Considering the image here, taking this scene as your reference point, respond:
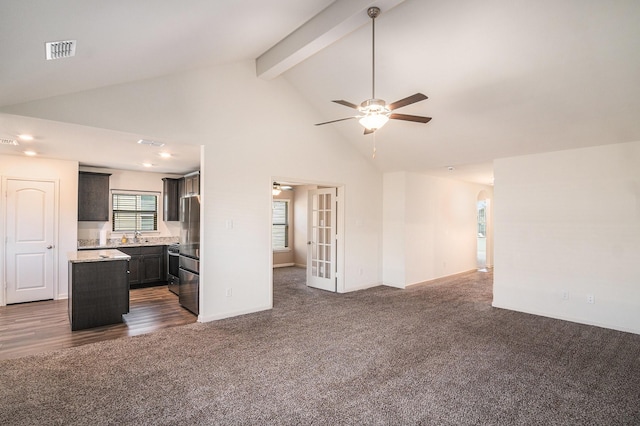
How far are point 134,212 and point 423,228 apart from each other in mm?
6285

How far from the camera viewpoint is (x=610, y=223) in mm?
4379

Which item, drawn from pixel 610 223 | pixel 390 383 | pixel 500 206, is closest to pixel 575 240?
pixel 610 223

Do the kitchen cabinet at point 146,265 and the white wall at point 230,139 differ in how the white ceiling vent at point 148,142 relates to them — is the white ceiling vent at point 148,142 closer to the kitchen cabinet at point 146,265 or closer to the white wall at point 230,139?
the white wall at point 230,139

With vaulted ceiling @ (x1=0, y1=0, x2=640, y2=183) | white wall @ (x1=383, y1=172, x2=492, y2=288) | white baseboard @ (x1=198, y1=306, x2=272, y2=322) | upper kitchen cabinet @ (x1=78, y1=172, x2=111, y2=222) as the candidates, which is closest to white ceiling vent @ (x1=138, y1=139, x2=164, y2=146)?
vaulted ceiling @ (x1=0, y1=0, x2=640, y2=183)

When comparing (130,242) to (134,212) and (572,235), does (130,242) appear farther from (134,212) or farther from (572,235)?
(572,235)

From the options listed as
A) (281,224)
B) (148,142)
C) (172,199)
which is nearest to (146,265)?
(172,199)

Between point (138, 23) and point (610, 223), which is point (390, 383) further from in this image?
point (610, 223)

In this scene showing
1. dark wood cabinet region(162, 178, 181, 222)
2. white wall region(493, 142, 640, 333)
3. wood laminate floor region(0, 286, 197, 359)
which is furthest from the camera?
dark wood cabinet region(162, 178, 181, 222)

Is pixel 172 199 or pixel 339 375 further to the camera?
pixel 172 199

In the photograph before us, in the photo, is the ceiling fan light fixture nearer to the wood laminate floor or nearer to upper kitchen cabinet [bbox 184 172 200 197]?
the wood laminate floor

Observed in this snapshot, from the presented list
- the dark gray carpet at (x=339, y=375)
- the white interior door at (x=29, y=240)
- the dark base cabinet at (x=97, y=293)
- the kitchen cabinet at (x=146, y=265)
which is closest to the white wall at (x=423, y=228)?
the dark gray carpet at (x=339, y=375)

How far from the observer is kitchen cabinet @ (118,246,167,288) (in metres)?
6.47

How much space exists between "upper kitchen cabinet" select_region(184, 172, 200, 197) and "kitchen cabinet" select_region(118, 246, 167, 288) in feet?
4.59

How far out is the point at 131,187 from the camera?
6973 millimetres
